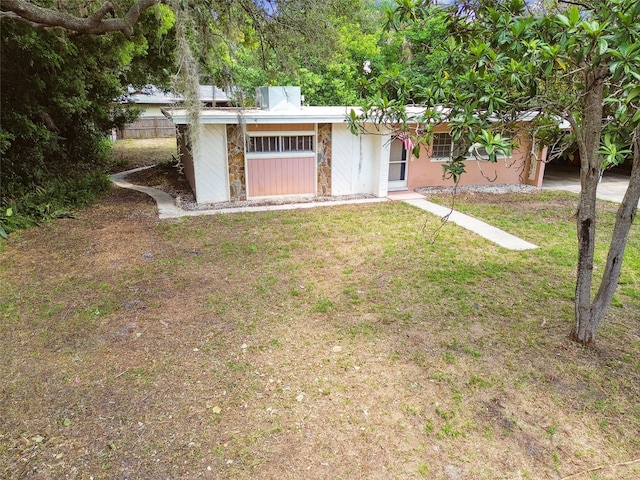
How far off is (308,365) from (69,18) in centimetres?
595

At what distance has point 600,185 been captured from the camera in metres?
14.4

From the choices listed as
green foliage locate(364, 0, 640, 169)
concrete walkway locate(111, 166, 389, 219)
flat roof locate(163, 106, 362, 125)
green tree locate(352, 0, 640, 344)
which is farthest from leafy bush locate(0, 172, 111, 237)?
green tree locate(352, 0, 640, 344)

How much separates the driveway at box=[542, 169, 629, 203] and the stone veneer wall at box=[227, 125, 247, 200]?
31.8ft

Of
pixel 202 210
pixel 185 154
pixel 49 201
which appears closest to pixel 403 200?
pixel 202 210

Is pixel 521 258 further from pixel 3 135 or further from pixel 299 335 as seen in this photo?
pixel 3 135

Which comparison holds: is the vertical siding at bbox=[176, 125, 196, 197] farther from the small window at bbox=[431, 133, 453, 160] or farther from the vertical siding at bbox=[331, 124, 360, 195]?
the small window at bbox=[431, 133, 453, 160]

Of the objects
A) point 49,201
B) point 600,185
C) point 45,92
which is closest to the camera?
point 49,201

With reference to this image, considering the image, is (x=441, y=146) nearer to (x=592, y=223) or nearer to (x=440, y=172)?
(x=440, y=172)

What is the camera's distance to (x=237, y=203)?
1081 cm

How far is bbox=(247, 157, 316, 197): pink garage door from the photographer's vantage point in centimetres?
1095

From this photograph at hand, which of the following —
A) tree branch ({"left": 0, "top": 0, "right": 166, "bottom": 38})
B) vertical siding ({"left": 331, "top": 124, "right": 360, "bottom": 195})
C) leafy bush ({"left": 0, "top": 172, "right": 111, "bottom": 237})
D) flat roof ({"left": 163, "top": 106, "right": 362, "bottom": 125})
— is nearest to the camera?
tree branch ({"left": 0, "top": 0, "right": 166, "bottom": 38})

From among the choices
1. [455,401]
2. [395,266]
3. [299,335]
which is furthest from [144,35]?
[455,401]

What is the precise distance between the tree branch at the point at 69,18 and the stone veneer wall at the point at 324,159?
216 inches

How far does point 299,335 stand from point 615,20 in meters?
3.84
